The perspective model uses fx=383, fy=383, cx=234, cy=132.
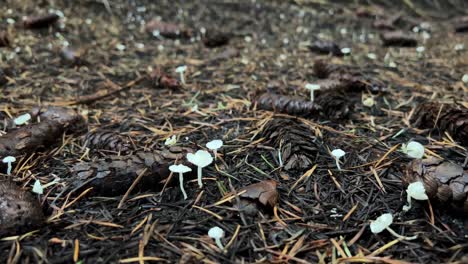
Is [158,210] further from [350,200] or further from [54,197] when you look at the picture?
[350,200]

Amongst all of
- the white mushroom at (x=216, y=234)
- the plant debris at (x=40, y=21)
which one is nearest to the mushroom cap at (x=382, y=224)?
the white mushroom at (x=216, y=234)

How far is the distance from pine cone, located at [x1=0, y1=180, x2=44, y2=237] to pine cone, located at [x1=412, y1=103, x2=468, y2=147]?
298cm

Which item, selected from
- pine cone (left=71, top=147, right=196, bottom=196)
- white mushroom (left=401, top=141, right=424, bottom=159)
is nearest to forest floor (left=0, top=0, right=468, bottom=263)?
pine cone (left=71, top=147, right=196, bottom=196)

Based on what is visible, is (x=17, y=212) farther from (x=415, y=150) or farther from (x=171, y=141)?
(x=415, y=150)

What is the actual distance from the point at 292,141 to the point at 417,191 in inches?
37.5

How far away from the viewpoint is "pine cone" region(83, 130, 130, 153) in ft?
9.64

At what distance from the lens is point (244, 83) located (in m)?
4.49

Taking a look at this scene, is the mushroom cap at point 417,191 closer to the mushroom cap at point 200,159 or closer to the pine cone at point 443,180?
the pine cone at point 443,180

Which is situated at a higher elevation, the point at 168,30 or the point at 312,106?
the point at 312,106

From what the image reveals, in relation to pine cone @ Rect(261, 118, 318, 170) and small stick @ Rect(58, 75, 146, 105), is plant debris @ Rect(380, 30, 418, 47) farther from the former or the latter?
small stick @ Rect(58, 75, 146, 105)

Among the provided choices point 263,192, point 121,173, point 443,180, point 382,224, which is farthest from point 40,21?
point 443,180

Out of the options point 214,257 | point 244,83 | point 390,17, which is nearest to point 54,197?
point 214,257

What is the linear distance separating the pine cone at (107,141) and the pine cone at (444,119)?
2465 mm

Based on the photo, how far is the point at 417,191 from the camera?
216 cm
